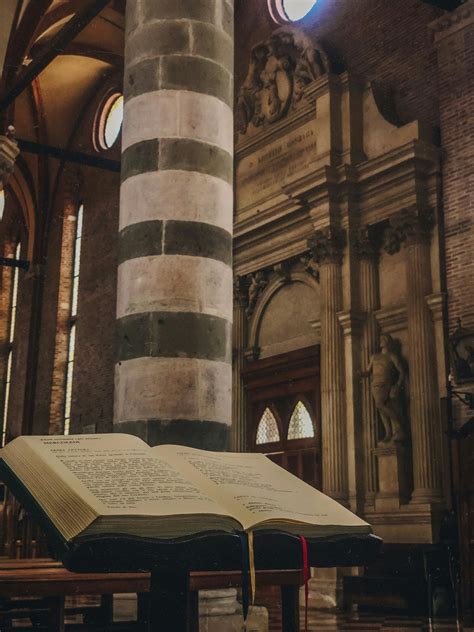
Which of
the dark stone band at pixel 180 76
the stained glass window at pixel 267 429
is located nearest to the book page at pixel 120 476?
the dark stone band at pixel 180 76

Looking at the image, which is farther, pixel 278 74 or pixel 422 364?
pixel 278 74

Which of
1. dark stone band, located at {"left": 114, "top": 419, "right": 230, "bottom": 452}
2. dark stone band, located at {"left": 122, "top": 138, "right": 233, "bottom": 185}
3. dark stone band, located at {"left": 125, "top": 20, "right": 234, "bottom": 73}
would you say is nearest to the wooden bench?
dark stone band, located at {"left": 114, "top": 419, "right": 230, "bottom": 452}

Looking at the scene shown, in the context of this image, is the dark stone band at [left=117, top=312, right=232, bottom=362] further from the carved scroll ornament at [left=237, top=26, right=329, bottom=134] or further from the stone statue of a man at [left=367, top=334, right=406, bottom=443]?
the carved scroll ornament at [left=237, top=26, right=329, bottom=134]

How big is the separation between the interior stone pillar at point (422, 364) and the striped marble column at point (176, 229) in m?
6.04

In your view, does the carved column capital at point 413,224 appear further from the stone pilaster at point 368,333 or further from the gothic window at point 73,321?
the gothic window at point 73,321

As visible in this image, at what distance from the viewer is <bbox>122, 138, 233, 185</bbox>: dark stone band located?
17.8 ft

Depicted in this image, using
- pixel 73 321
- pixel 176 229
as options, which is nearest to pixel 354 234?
pixel 176 229

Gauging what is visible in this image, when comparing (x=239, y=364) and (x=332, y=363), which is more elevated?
(x=239, y=364)

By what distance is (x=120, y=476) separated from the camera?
7.66ft

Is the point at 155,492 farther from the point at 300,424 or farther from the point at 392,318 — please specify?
the point at 300,424

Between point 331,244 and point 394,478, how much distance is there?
3.49 metres

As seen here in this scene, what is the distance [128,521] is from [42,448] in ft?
1.52

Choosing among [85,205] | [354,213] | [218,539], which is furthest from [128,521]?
[85,205]

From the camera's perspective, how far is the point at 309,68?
13492mm
